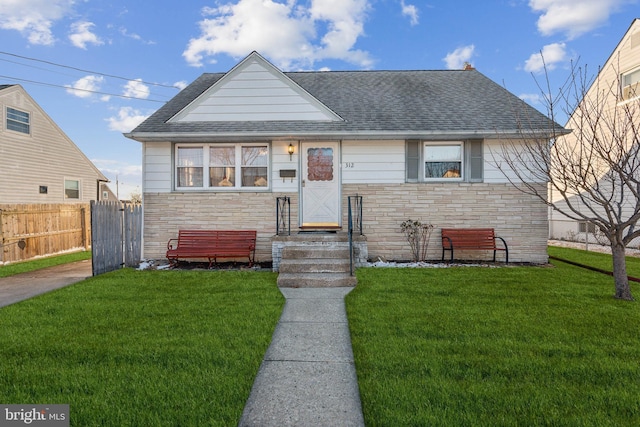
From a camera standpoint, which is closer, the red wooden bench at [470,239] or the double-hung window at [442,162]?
the red wooden bench at [470,239]

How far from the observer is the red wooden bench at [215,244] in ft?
27.0

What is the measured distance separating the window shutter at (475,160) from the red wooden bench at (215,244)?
634 centimetres

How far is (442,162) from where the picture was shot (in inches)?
355

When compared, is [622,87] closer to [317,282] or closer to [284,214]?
[284,214]

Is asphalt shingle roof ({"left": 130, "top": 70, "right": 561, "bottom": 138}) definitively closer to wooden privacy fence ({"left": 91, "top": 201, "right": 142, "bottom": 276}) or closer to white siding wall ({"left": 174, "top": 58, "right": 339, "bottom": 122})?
white siding wall ({"left": 174, "top": 58, "right": 339, "bottom": 122})

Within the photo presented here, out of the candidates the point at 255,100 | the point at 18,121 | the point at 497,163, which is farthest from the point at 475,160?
the point at 18,121

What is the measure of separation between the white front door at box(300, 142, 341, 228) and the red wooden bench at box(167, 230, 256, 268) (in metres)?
1.66

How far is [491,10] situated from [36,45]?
2390cm

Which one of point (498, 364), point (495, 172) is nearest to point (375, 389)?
point (498, 364)

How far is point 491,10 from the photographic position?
12.2 metres

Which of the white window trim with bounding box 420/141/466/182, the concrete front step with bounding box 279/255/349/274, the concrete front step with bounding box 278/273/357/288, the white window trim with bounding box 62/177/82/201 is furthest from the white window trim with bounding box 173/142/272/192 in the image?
the white window trim with bounding box 62/177/82/201

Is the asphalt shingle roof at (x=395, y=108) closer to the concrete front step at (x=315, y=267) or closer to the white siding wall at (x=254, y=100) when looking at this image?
the white siding wall at (x=254, y=100)

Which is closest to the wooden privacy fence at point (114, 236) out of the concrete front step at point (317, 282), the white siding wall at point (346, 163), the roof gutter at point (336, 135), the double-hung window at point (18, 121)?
the white siding wall at point (346, 163)

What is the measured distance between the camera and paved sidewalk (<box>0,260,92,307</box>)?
583 centimetres
